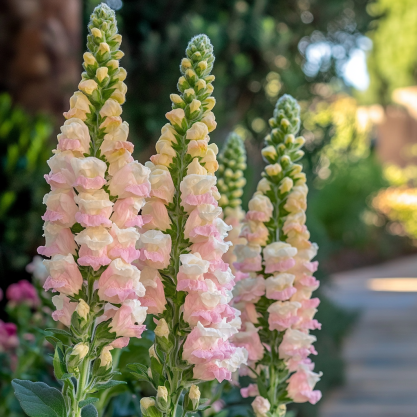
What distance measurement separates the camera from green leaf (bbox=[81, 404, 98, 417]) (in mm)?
654

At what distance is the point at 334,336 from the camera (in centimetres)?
561

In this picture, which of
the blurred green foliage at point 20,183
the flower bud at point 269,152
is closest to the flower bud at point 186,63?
the flower bud at point 269,152

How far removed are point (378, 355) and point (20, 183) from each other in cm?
411

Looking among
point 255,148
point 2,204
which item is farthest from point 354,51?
point 2,204

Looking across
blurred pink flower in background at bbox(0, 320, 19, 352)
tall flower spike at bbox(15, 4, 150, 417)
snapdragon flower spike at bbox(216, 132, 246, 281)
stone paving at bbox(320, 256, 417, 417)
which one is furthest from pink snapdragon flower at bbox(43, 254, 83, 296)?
stone paving at bbox(320, 256, 417, 417)

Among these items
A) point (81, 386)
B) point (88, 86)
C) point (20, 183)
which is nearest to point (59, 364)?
point (81, 386)

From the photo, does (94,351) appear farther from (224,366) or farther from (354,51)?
(354,51)

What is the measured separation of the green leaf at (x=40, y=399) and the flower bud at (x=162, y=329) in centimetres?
13

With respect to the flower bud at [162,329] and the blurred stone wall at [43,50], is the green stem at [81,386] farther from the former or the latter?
the blurred stone wall at [43,50]

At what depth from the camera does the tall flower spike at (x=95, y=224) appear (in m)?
0.60

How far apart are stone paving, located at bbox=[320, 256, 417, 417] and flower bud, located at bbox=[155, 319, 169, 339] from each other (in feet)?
12.2

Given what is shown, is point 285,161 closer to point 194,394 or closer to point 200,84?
point 200,84

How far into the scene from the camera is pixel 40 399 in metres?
0.65

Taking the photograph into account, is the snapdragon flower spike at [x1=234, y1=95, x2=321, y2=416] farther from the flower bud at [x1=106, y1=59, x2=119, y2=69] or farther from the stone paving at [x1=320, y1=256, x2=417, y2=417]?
the stone paving at [x1=320, y1=256, x2=417, y2=417]
